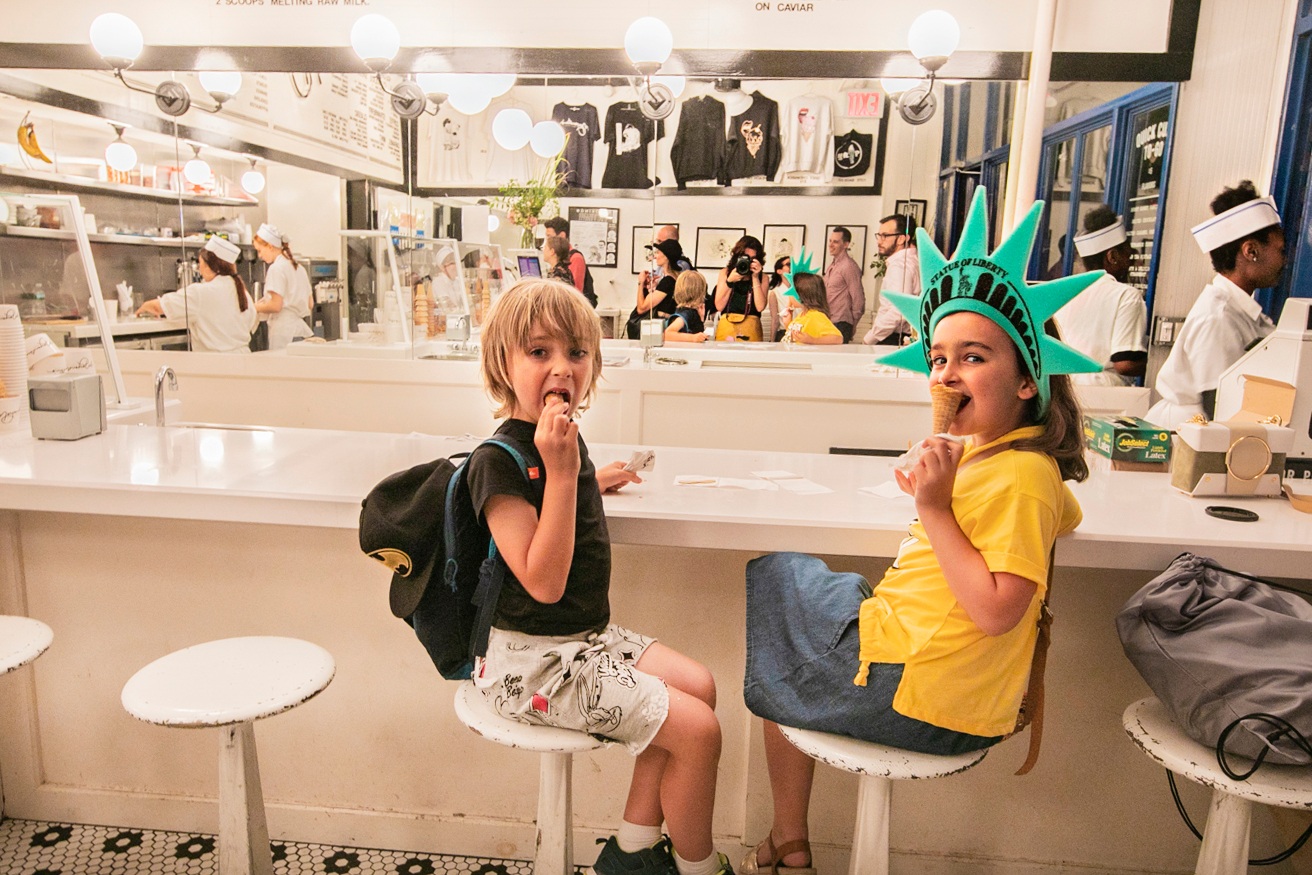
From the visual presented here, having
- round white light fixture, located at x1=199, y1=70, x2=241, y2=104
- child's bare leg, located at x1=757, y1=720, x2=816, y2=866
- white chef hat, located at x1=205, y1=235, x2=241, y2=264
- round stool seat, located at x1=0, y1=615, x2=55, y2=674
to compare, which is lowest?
child's bare leg, located at x1=757, y1=720, x2=816, y2=866

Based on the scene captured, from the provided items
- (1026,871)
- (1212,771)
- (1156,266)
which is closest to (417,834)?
(1026,871)

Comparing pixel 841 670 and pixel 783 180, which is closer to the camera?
pixel 841 670

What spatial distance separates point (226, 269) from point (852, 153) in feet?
10.9

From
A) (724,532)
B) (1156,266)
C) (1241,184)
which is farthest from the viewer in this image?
(1156,266)

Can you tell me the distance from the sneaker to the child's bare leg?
0.33 metres

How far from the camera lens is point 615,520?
1.72 metres

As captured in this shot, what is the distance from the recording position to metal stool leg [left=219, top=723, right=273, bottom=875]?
1706mm

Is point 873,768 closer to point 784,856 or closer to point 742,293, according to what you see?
point 784,856

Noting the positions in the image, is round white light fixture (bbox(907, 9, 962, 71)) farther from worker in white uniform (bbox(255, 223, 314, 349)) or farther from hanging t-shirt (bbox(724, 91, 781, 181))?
worker in white uniform (bbox(255, 223, 314, 349))

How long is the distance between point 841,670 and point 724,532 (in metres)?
0.35

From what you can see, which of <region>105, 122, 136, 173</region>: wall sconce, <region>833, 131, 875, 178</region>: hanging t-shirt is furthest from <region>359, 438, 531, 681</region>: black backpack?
<region>105, 122, 136, 173</region>: wall sconce

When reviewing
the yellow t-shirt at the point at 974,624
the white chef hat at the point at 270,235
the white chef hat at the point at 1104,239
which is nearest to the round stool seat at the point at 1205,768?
the yellow t-shirt at the point at 974,624

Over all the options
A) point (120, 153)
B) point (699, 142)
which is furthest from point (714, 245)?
point (120, 153)

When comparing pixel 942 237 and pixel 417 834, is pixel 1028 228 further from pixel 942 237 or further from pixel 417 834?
pixel 942 237
